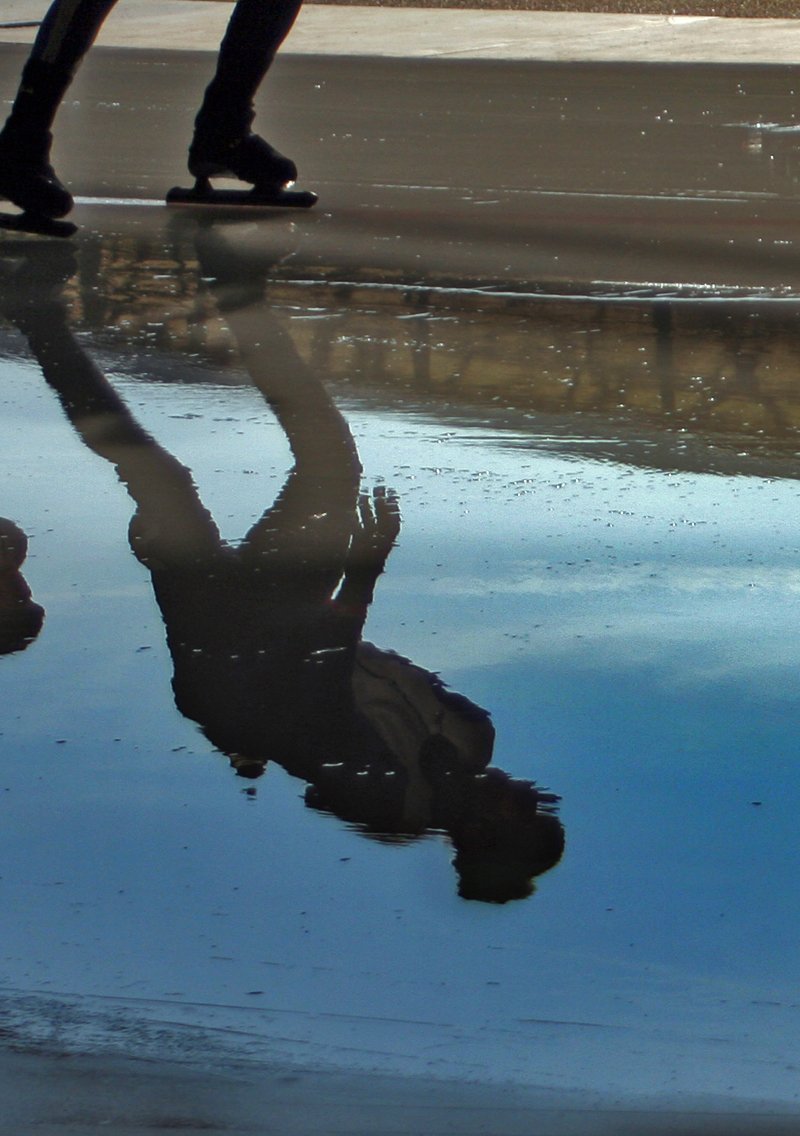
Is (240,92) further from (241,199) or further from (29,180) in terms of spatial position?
(29,180)

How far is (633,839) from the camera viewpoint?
2053 millimetres

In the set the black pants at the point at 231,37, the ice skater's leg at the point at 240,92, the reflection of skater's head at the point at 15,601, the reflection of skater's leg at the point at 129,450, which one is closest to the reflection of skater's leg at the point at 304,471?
the reflection of skater's leg at the point at 129,450

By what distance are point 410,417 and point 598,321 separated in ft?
3.01

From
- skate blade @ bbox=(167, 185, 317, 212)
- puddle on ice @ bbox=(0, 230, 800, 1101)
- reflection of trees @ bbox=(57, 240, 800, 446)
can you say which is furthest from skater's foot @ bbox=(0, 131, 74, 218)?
puddle on ice @ bbox=(0, 230, 800, 1101)

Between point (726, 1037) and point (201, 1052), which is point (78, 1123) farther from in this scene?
point (726, 1037)

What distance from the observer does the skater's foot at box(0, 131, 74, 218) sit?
537 centimetres

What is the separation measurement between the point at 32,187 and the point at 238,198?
870 mm

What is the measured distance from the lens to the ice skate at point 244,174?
586 cm

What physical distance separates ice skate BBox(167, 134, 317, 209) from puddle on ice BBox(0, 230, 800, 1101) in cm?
189

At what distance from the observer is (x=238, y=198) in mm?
6043

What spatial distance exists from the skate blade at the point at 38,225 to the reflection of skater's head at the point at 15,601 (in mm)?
2564

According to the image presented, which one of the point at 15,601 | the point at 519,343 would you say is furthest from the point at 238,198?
the point at 15,601

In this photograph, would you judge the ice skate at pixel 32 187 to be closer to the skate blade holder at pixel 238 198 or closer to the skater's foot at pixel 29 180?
the skater's foot at pixel 29 180

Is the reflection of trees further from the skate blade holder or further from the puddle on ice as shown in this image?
the skate blade holder
